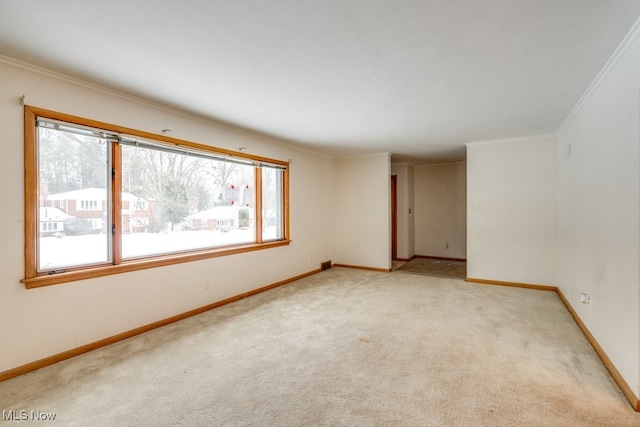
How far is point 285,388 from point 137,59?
2.61m

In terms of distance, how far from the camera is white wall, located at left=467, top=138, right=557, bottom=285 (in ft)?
14.5

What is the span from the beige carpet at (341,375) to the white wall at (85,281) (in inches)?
8.1

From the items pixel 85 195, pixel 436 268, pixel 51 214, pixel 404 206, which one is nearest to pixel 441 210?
pixel 404 206

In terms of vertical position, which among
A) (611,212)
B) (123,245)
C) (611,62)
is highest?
(611,62)

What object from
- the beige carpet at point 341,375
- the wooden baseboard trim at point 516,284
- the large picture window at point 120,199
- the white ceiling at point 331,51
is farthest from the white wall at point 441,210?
the large picture window at point 120,199

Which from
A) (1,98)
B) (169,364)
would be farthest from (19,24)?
(169,364)

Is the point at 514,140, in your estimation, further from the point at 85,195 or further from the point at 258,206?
the point at 85,195

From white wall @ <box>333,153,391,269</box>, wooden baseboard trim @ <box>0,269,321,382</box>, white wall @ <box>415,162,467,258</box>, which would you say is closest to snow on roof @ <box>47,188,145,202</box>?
wooden baseboard trim @ <box>0,269,321,382</box>

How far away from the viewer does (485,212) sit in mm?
4836

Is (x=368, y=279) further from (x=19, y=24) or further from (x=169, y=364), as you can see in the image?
(x=19, y=24)

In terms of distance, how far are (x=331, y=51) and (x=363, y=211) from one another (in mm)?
4199

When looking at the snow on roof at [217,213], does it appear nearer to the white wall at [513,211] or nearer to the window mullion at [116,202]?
the window mullion at [116,202]

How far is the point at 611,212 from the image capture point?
7.32 feet

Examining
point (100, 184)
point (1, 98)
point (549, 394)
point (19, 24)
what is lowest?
point (549, 394)
